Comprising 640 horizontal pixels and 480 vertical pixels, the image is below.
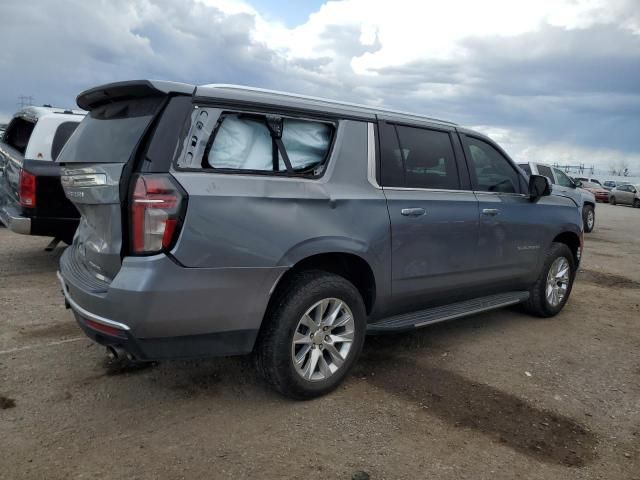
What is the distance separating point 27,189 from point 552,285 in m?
5.75

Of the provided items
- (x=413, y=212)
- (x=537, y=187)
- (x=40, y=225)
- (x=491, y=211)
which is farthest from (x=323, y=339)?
(x=40, y=225)

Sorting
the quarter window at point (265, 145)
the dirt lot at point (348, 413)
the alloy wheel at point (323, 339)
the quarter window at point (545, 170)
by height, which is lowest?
the dirt lot at point (348, 413)

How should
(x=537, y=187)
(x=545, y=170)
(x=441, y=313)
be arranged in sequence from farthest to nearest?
(x=545, y=170)
(x=537, y=187)
(x=441, y=313)

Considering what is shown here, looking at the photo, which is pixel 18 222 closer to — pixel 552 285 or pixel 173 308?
pixel 173 308

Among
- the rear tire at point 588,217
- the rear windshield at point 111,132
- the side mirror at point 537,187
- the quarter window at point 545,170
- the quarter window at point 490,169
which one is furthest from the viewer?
the rear tire at point 588,217

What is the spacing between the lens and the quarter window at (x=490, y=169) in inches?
180

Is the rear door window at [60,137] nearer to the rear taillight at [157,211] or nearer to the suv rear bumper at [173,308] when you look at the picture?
the suv rear bumper at [173,308]

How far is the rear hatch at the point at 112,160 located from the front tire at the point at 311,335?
960 millimetres

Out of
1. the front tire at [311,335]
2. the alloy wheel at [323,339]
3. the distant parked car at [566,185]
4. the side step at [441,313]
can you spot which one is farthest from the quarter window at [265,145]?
A: the distant parked car at [566,185]

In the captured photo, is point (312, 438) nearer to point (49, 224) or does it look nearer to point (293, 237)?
point (293, 237)

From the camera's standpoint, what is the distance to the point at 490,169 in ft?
15.5

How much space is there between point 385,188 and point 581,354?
227 cm

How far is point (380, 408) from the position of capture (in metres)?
3.33

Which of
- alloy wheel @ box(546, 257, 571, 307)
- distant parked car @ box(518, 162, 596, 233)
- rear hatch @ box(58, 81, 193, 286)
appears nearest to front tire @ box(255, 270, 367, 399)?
rear hatch @ box(58, 81, 193, 286)
